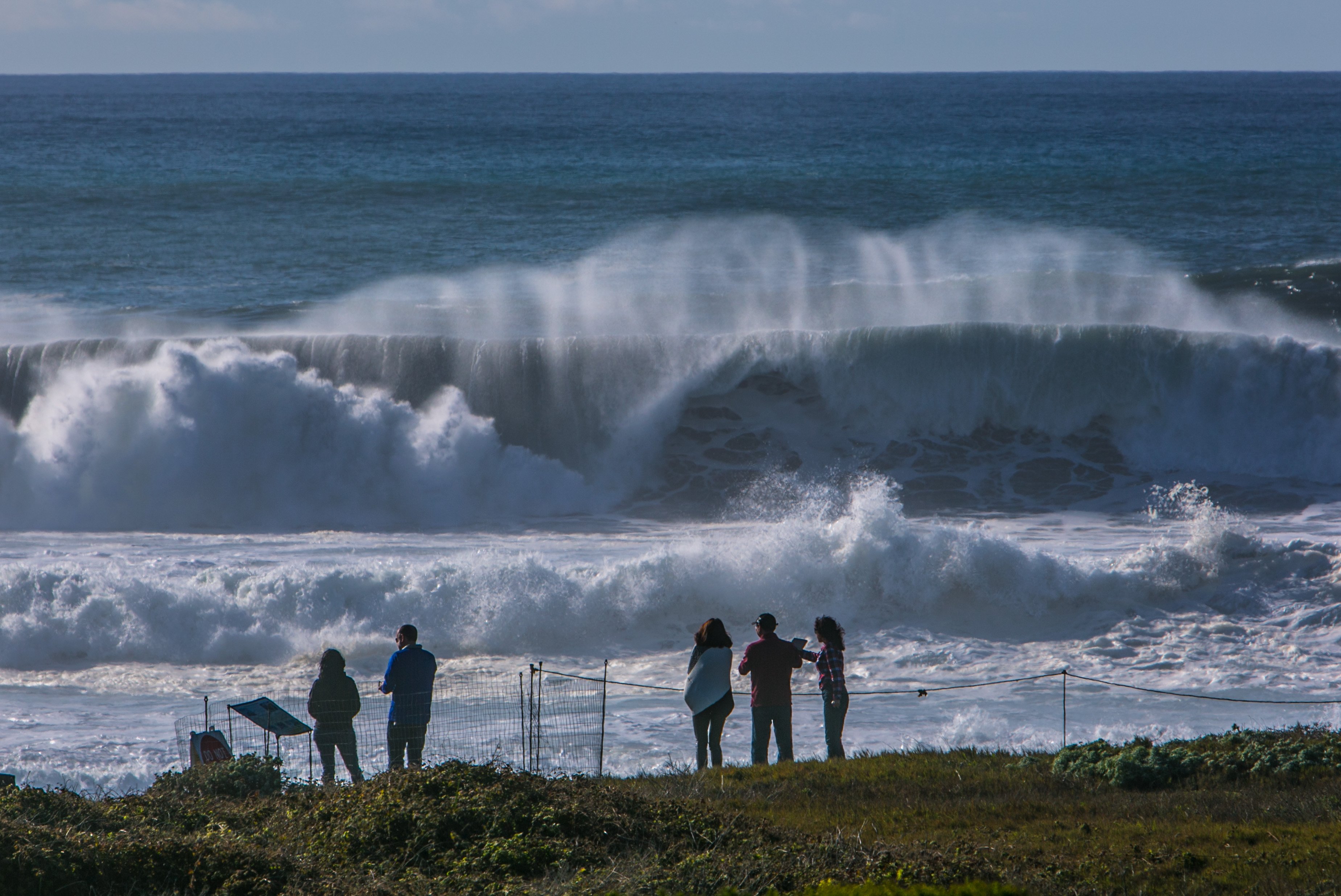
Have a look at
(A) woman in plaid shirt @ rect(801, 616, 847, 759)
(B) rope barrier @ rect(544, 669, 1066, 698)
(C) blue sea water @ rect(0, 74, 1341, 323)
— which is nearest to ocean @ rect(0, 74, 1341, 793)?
(B) rope barrier @ rect(544, 669, 1066, 698)

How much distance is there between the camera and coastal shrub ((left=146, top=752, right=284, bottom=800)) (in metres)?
6.93

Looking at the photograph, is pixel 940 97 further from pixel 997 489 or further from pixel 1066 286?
pixel 997 489

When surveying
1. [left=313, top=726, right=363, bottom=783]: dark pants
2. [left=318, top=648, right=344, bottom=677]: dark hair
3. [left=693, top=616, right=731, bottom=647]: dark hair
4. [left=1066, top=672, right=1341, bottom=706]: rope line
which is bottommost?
[left=1066, top=672, right=1341, bottom=706]: rope line

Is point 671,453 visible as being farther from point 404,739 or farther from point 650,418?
point 404,739

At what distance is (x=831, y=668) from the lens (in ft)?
28.5

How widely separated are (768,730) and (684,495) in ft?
34.1

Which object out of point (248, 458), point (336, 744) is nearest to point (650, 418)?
point (248, 458)

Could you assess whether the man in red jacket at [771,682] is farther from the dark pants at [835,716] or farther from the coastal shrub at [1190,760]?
the coastal shrub at [1190,760]

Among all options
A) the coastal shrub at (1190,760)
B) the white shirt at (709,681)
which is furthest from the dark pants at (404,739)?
the coastal shrub at (1190,760)

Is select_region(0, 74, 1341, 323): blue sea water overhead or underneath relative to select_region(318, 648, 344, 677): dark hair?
overhead

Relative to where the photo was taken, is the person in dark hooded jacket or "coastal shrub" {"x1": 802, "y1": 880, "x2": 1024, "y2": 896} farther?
the person in dark hooded jacket

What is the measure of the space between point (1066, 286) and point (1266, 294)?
13.5ft

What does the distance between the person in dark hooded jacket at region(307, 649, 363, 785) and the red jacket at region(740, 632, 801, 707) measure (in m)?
2.78

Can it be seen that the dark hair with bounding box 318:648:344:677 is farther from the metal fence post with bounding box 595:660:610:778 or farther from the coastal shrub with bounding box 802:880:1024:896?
the coastal shrub with bounding box 802:880:1024:896
